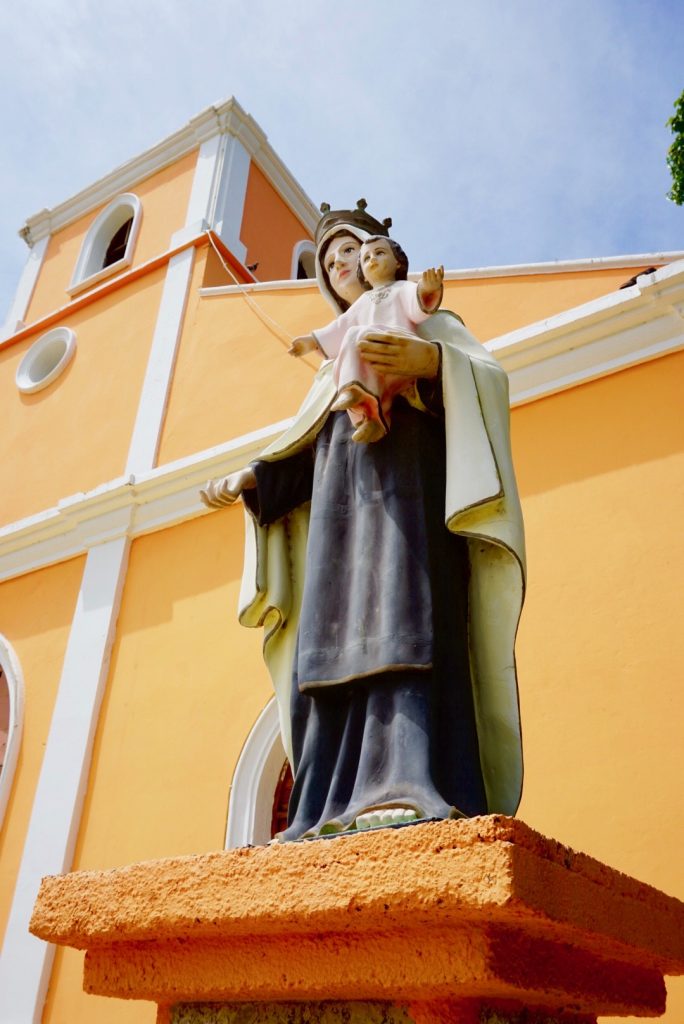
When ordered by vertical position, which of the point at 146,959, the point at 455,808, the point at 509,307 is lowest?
the point at 146,959

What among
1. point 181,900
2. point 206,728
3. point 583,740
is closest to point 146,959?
point 181,900

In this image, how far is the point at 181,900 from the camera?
5.17 feet

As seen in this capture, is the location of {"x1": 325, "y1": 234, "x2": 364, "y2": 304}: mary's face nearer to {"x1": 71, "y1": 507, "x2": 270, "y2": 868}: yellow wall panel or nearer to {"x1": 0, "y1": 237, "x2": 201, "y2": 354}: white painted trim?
{"x1": 71, "y1": 507, "x2": 270, "y2": 868}: yellow wall panel

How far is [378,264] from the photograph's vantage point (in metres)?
2.48

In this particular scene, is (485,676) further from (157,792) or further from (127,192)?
(127,192)

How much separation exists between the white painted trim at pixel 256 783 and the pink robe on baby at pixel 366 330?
9.53 feet

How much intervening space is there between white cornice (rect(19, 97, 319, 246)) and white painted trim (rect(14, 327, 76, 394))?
2.35 m

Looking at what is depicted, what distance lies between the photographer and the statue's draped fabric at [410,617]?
1.86 m

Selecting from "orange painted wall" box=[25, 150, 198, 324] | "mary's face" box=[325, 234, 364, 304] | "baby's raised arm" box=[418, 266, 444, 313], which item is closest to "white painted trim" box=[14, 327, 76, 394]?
"orange painted wall" box=[25, 150, 198, 324]

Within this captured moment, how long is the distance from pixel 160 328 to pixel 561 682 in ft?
17.1

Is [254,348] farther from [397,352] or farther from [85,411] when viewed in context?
[397,352]

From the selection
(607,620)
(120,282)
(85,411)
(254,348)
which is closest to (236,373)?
(254,348)

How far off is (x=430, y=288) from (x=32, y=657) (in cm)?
523

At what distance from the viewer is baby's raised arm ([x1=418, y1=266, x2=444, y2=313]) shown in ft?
7.30
